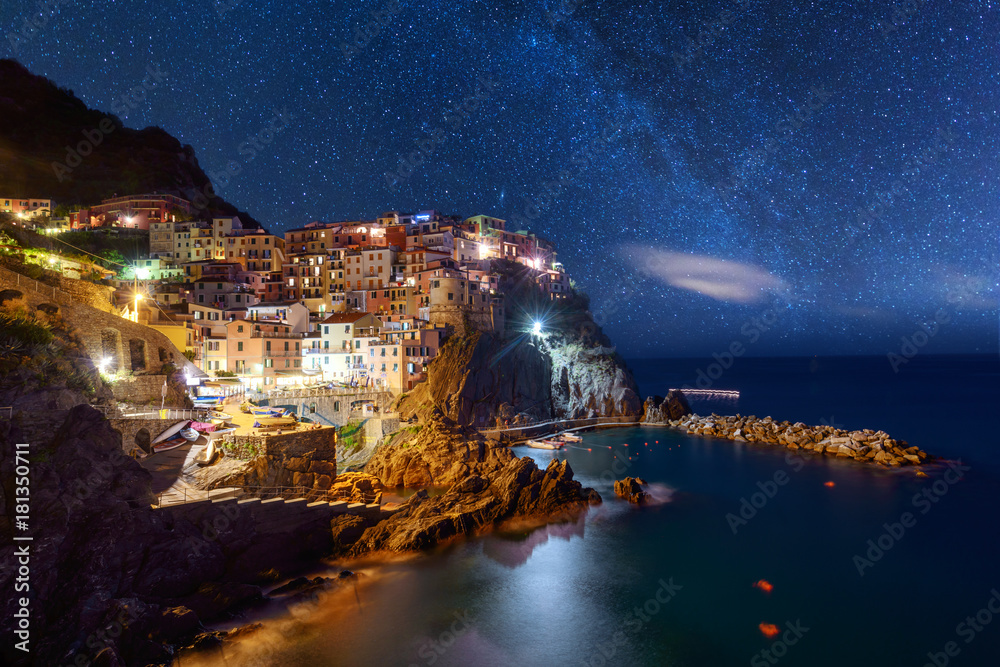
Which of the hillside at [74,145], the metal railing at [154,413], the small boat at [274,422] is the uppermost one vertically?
the hillside at [74,145]

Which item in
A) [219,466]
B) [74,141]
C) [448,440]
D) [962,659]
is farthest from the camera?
[74,141]

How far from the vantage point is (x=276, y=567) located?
21.4 m

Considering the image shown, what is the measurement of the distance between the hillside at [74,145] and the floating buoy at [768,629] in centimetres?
8738

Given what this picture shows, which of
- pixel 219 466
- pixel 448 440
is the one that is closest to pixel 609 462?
pixel 448 440

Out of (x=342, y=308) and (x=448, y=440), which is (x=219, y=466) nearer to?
(x=448, y=440)

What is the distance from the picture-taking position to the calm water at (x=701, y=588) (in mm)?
18516

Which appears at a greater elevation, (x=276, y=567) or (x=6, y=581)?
(x=6, y=581)

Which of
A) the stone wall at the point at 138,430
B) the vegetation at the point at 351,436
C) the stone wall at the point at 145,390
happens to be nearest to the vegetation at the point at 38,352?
the stone wall at the point at 138,430

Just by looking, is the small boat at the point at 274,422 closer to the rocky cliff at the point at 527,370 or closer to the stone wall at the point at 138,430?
the stone wall at the point at 138,430

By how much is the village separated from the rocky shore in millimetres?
25136

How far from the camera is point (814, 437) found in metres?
51.2

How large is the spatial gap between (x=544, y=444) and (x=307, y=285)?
1345 inches

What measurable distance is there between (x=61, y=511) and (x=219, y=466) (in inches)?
296

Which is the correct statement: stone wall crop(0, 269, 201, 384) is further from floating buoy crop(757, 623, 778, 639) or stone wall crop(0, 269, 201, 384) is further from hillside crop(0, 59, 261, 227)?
hillside crop(0, 59, 261, 227)
